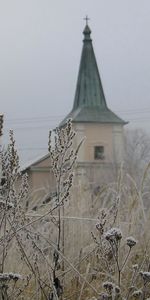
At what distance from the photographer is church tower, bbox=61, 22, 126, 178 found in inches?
1548

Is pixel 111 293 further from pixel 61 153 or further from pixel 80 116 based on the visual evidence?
pixel 80 116

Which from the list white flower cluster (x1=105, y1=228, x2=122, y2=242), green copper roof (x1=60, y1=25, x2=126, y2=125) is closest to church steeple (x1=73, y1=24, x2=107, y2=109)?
green copper roof (x1=60, y1=25, x2=126, y2=125)

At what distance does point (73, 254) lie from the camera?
2.74 m

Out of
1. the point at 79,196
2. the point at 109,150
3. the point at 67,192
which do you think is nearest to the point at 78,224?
the point at 79,196

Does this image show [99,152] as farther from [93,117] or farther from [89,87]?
[89,87]

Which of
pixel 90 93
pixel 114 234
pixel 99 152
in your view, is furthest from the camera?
pixel 90 93

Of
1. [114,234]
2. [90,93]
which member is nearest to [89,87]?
[90,93]

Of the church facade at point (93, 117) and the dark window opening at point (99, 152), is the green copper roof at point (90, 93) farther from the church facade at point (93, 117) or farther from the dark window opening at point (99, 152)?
the dark window opening at point (99, 152)

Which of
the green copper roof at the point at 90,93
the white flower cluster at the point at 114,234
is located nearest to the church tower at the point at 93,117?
the green copper roof at the point at 90,93

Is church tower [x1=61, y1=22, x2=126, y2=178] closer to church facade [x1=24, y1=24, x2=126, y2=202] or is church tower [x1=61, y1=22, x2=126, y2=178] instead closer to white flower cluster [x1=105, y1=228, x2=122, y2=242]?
church facade [x1=24, y1=24, x2=126, y2=202]

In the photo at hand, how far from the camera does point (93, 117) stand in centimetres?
4112

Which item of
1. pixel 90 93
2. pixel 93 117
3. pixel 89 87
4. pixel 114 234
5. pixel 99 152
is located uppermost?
pixel 89 87

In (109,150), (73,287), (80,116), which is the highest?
(80,116)

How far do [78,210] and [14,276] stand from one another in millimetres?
1926
